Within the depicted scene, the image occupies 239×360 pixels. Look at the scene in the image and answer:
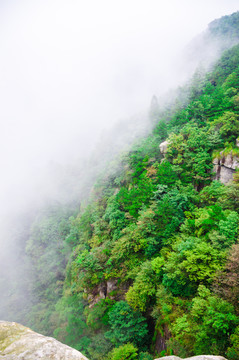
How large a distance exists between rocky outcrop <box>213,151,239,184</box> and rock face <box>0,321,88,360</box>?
23754 mm

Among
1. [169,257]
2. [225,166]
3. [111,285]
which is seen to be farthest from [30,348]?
[225,166]

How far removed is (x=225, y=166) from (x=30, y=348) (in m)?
25.5

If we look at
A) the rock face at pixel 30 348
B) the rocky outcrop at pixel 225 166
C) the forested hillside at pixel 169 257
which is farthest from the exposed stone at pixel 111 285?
the rock face at pixel 30 348

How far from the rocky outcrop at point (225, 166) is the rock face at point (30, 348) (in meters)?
23.8

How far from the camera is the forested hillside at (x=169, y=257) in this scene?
11766 mm

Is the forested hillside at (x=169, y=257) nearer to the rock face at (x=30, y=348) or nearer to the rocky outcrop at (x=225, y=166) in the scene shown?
the rocky outcrop at (x=225, y=166)

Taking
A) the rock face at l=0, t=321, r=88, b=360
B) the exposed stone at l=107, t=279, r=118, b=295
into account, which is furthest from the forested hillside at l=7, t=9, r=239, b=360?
the rock face at l=0, t=321, r=88, b=360

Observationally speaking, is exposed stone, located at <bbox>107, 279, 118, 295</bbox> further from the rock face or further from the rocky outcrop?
the rock face

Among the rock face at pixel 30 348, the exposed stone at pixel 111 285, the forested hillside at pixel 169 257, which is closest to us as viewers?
the rock face at pixel 30 348

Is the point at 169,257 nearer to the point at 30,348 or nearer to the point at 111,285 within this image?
the point at 111,285

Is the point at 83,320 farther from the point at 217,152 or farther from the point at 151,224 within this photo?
the point at 217,152

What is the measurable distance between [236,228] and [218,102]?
25.1 m

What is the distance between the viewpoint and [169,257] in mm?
15828

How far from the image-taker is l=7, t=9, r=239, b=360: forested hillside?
11.8 metres
